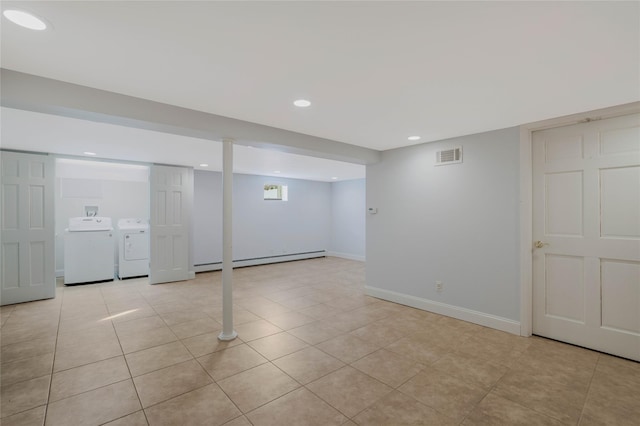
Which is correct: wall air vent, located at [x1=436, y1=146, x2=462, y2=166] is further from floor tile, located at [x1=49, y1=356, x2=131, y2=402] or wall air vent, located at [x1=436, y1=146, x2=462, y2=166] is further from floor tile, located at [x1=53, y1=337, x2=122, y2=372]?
floor tile, located at [x1=53, y1=337, x2=122, y2=372]

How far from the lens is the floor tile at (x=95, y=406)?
1.96 metres

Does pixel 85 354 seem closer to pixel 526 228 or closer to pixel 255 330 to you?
pixel 255 330

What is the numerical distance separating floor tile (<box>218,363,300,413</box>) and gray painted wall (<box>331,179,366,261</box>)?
6039mm

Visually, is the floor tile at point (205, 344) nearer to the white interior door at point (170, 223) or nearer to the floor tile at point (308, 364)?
the floor tile at point (308, 364)

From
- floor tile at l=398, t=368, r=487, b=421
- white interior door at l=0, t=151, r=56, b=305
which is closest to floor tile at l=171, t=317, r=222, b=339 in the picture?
floor tile at l=398, t=368, r=487, b=421

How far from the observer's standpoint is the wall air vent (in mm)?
3787

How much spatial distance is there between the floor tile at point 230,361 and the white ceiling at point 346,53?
238cm

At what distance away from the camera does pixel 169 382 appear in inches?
94.0

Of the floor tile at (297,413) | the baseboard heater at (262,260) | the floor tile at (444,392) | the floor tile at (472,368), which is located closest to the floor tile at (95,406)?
the floor tile at (297,413)

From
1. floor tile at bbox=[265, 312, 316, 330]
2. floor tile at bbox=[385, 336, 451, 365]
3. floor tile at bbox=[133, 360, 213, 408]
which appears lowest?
floor tile at bbox=[265, 312, 316, 330]

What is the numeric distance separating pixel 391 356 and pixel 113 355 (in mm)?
2713

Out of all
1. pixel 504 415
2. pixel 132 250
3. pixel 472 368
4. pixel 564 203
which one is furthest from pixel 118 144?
pixel 564 203

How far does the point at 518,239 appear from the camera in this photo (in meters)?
3.29

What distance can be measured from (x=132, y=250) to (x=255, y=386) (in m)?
5.11
